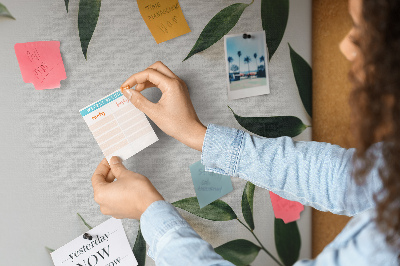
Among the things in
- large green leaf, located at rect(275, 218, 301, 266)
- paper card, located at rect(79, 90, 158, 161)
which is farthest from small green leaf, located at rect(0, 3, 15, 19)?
large green leaf, located at rect(275, 218, 301, 266)

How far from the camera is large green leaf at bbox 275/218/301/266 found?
0.80 meters

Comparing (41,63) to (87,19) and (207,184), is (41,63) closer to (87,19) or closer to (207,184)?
(87,19)

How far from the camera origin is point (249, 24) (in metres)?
0.70

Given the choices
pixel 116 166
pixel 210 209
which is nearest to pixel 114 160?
pixel 116 166

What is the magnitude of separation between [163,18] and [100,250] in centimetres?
47

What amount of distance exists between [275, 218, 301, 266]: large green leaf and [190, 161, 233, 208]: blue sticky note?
0.16m

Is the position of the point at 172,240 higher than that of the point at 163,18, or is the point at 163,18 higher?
the point at 163,18

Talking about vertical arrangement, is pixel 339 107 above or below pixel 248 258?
above

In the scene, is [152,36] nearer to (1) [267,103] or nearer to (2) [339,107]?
(1) [267,103]

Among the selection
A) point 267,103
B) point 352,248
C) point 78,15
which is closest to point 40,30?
point 78,15

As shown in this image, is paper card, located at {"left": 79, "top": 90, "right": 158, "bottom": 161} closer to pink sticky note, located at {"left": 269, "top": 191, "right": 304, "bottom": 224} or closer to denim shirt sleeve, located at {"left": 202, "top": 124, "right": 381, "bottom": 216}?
denim shirt sleeve, located at {"left": 202, "top": 124, "right": 381, "bottom": 216}

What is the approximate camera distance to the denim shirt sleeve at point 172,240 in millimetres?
452

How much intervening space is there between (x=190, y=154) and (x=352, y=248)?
14.7 inches

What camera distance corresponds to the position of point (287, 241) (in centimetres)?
81
